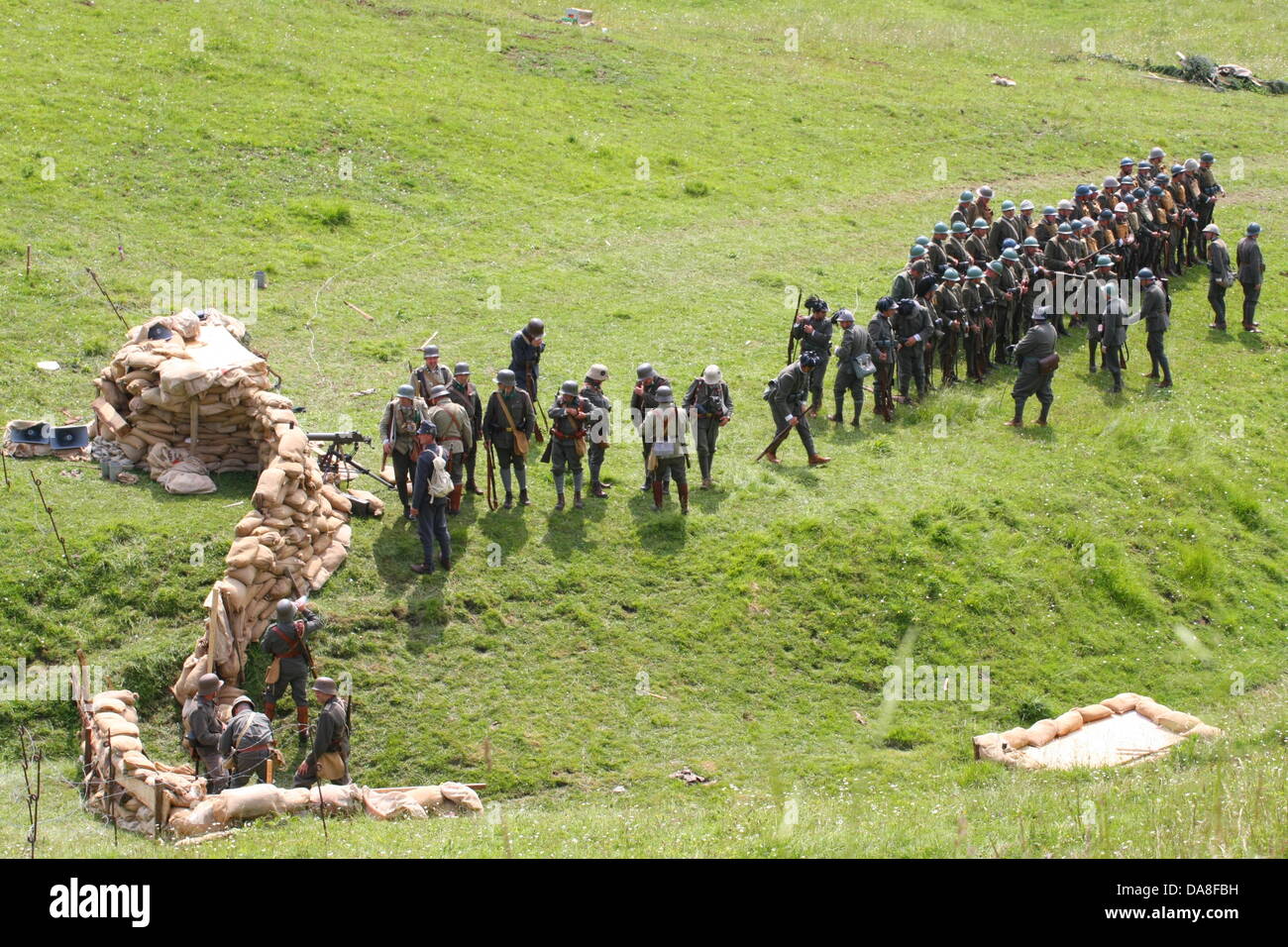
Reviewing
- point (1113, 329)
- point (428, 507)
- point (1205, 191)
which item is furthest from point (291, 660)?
point (1205, 191)

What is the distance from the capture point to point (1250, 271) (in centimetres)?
3284

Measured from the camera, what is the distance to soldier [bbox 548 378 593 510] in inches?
850

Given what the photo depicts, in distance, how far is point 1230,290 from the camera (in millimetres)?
35812

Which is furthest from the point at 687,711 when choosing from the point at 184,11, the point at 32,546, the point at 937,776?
the point at 184,11

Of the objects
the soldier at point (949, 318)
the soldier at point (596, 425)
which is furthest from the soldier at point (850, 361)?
the soldier at point (596, 425)

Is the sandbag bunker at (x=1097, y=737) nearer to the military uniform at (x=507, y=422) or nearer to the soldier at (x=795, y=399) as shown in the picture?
the soldier at (x=795, y=399)

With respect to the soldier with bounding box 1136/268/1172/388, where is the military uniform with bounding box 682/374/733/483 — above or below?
below

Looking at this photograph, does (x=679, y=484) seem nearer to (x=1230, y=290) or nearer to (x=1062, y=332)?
(x=1062, y=332)

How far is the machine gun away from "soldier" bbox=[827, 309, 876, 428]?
8835mm

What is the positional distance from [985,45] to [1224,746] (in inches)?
1718

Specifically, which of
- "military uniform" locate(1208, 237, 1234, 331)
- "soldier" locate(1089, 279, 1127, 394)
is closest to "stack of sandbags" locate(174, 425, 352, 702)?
"soldier" locate(1089, 279, 1127, 394)

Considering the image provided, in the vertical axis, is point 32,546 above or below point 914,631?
above

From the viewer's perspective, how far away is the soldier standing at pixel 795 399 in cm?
2420

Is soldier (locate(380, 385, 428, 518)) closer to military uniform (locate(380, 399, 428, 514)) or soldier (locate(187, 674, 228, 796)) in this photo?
military uniform (locate(380, 399, 428, 514))
